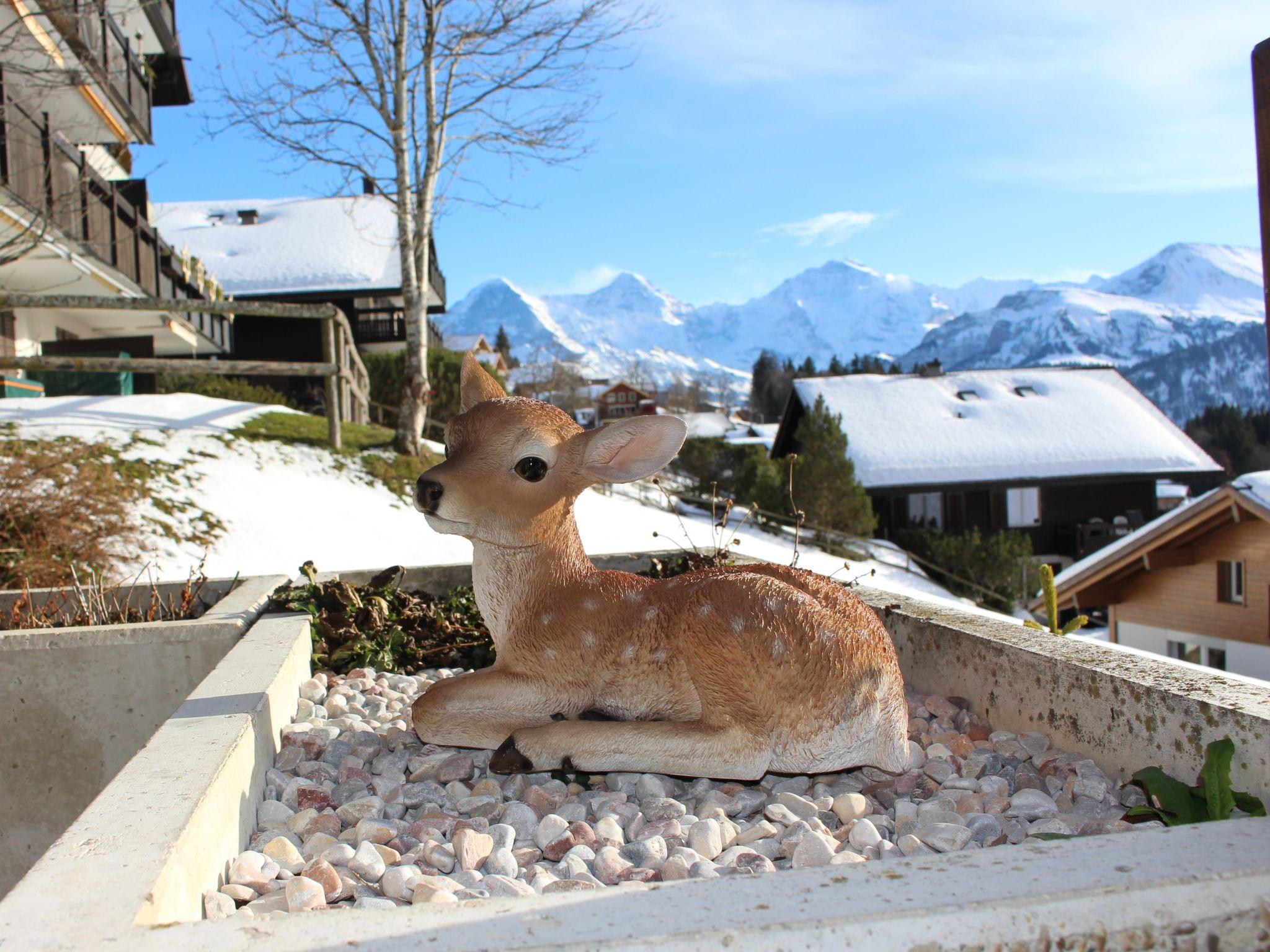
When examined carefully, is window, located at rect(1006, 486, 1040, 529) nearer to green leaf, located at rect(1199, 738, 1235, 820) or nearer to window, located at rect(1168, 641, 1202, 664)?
window, located at rect(1168, 641, 1202, 664)

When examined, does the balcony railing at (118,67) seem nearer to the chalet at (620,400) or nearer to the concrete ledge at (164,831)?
the concrete ledge at (164,831)

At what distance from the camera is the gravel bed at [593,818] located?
1968mm

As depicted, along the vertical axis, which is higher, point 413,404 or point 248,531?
point 413,404

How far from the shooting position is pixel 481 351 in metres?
59.9

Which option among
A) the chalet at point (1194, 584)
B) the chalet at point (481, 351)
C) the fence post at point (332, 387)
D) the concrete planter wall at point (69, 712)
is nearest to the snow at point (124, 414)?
the fence post at point (332, 387)

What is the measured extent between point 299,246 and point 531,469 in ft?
98.8

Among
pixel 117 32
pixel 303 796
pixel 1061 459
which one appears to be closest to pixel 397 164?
pixel 117 32

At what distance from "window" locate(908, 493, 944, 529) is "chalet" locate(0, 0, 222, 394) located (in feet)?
65.3

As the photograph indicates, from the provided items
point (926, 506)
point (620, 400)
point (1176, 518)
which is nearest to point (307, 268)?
point (926, 506)

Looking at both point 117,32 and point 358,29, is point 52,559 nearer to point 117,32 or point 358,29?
point 358,29

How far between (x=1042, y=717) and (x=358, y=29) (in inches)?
509

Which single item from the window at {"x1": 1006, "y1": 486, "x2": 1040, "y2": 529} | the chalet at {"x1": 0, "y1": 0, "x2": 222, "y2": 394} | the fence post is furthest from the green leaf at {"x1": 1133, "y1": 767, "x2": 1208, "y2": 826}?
the window at {"x1": 1006, "y1": 486, "x2": 1040, "y2": 529}

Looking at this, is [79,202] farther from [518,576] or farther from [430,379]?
[430,379]

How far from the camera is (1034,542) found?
26281 mm
